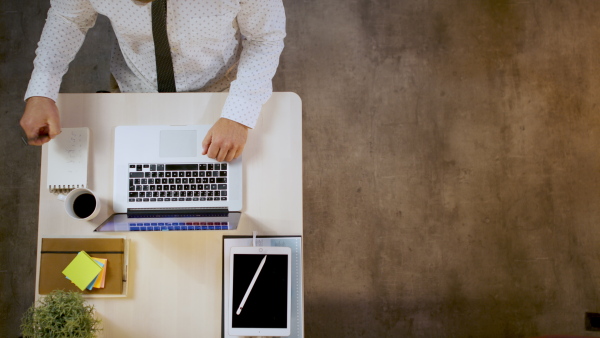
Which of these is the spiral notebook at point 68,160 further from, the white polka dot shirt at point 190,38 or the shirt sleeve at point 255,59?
the shirt sleeve at point 255,59

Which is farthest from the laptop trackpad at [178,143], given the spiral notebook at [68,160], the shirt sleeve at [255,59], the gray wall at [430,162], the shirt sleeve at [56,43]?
the gray wall at [430,162]

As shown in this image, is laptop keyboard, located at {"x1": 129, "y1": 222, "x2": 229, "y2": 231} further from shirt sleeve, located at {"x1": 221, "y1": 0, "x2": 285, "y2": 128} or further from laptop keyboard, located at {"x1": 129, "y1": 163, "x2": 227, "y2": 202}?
shirt sleeve, located at {"x1": 221, "y1": 0, "x2": 285, "y2": 128}

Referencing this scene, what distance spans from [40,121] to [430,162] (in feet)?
5.06

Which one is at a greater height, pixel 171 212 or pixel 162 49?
pixel 162 49

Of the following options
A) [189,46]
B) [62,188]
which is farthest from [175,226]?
[189,46]

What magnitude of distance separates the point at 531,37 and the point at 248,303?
184 cm

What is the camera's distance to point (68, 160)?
1.14 meters

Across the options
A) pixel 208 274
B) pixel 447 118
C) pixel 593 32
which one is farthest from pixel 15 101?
pixel 593 32

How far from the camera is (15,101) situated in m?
1.90

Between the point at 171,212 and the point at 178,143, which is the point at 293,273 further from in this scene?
the point at 178,143

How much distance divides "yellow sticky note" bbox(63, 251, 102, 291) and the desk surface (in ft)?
0.20

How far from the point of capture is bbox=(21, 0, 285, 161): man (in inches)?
42.4

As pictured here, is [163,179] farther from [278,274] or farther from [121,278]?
[278,274]

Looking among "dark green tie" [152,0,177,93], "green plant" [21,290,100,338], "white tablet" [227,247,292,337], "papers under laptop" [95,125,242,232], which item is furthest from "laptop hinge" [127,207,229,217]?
"dark green tie" [152,0,177,93]
